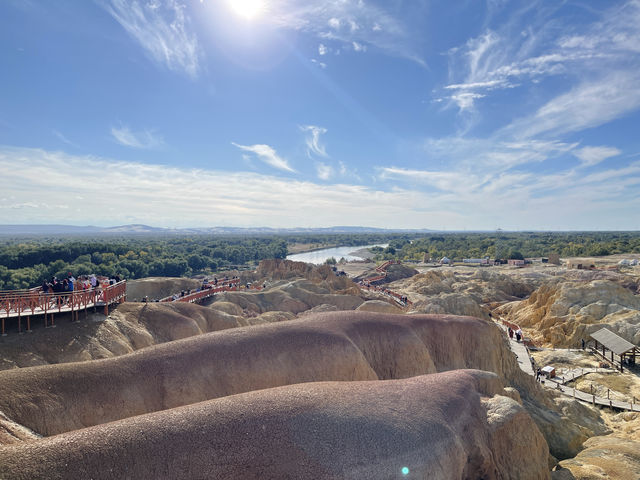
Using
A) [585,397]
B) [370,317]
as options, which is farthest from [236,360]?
[585,397]

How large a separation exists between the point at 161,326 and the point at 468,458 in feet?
68.7

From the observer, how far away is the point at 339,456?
1018cm

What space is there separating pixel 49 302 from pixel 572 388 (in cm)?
3660

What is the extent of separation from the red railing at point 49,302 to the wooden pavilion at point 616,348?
4080 cm

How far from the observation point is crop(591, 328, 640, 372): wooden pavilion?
109 feet

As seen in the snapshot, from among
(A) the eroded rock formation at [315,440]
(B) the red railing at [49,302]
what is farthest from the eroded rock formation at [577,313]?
(B) the red railing at [49,302]

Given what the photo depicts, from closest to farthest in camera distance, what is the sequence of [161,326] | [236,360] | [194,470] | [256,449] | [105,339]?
[194,470] < [256,449] < [236,360] < [105,339] < [161,326]

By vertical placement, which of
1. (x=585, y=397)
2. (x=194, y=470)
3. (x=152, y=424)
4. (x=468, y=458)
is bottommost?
(x=585, y=397)

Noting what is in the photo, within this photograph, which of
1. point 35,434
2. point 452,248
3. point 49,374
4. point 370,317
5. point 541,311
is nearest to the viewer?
point 35,434

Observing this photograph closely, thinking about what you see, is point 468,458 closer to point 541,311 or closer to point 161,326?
point 161,326

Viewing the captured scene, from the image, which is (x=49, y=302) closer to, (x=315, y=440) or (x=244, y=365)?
(x=244, y=365)

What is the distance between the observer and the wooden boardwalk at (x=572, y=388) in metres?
26.5

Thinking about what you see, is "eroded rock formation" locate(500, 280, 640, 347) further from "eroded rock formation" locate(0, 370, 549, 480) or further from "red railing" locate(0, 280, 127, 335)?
"red railing" locate(0, 280, 127, 335)

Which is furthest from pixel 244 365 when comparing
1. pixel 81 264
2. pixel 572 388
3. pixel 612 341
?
pixel 81 264
